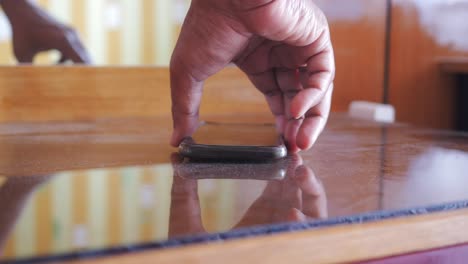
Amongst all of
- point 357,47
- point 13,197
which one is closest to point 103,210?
point 13,197

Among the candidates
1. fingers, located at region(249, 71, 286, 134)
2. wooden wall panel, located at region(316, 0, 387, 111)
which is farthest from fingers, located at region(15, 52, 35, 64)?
wooden wall panel, located at region(316, 0, 387, 111)

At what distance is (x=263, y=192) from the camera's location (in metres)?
0.38

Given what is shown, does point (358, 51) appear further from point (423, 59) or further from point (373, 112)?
point (373, 112)

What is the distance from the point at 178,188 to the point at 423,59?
1.17 meters

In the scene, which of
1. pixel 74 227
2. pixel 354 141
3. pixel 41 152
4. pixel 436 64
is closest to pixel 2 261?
pixel 74 227

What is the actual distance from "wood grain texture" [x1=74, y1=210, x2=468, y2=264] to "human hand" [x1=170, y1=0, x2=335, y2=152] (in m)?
0.20

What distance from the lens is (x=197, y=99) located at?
581 mm

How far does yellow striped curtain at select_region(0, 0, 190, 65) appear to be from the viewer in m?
2.73

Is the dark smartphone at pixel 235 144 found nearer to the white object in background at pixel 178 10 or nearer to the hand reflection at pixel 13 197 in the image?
the hand reflection at pixel 13 197

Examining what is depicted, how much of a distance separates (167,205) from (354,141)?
36 centimetres

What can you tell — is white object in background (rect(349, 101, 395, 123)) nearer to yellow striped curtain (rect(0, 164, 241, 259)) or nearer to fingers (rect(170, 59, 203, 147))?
fingers (rect(170, 59, 203, 147))

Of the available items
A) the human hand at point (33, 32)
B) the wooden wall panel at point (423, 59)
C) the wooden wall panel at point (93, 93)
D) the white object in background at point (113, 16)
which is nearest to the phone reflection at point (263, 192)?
the wooden wall panel at point (93, 93)

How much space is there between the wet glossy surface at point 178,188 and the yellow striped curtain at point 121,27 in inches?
85.2

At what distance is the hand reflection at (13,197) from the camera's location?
0.29 m
